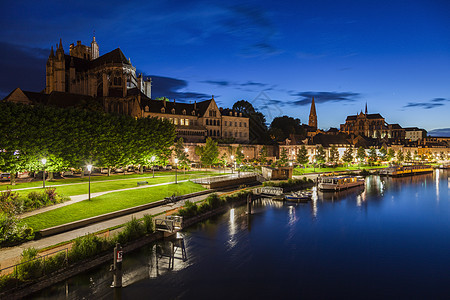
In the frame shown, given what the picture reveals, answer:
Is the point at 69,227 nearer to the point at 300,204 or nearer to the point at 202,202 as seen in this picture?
the point at 202,202

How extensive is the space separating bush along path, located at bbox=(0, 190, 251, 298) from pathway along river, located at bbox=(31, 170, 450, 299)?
1.95ft

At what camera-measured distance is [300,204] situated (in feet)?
164

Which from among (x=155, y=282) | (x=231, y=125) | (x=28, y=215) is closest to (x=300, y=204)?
(x=155, y=282)

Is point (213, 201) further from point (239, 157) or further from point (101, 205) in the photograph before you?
point (239, 157)

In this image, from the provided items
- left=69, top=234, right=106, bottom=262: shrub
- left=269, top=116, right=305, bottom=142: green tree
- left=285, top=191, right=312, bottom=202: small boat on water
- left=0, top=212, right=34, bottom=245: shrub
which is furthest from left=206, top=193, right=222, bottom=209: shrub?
left=269, top=116, right=305, bottom=142: green tree

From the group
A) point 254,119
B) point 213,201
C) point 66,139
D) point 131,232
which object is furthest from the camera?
point 254,119

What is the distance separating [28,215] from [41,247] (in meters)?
6.84

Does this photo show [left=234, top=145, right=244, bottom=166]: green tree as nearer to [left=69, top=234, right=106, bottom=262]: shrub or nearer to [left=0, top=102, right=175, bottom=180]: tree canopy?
[left=0, top=102, right=175, bottom=180]: tree canopy

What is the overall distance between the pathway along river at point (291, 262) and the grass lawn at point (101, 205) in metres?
7.28

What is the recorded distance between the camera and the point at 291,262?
2586cm

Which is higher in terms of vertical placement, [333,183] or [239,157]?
[239,157]

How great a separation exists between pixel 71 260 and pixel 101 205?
39.5ft

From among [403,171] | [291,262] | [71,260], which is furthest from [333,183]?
[403,171]

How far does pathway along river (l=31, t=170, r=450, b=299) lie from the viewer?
65.7 feet
